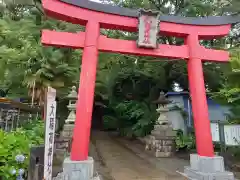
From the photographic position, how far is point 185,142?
10.0 metres

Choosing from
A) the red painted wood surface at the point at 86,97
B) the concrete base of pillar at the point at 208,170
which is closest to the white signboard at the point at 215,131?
the concrete base of pillar at the point at 208,170

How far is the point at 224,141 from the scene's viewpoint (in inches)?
303

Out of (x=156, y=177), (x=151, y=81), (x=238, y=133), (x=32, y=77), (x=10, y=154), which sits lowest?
(x=156, y=177)

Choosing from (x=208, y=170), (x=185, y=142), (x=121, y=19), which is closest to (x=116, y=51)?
(x=121, y=19)

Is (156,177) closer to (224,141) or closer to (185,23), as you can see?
(224,141)

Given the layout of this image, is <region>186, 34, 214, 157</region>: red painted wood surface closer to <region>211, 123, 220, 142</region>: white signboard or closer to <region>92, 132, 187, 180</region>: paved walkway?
<region>92, 132, 187, 180</region>: paved walkway

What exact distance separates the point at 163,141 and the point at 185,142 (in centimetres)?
99

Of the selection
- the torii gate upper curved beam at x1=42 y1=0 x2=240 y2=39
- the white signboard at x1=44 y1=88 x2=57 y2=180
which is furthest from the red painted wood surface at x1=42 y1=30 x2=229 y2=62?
the white signboard at x1=44 y1=88 x2=57 y2=180

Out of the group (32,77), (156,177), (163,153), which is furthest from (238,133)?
(32,77)

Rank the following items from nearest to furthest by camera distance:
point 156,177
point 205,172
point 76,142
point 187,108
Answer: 1. point 76,142
2. point 205,172
3. point 156,177
4. point 187,108

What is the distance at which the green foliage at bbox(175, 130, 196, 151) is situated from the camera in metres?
9.84

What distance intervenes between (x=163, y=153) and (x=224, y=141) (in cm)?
319

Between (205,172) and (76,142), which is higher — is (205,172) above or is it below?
below

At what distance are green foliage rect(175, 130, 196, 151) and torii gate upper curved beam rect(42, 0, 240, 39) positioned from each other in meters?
4.80
